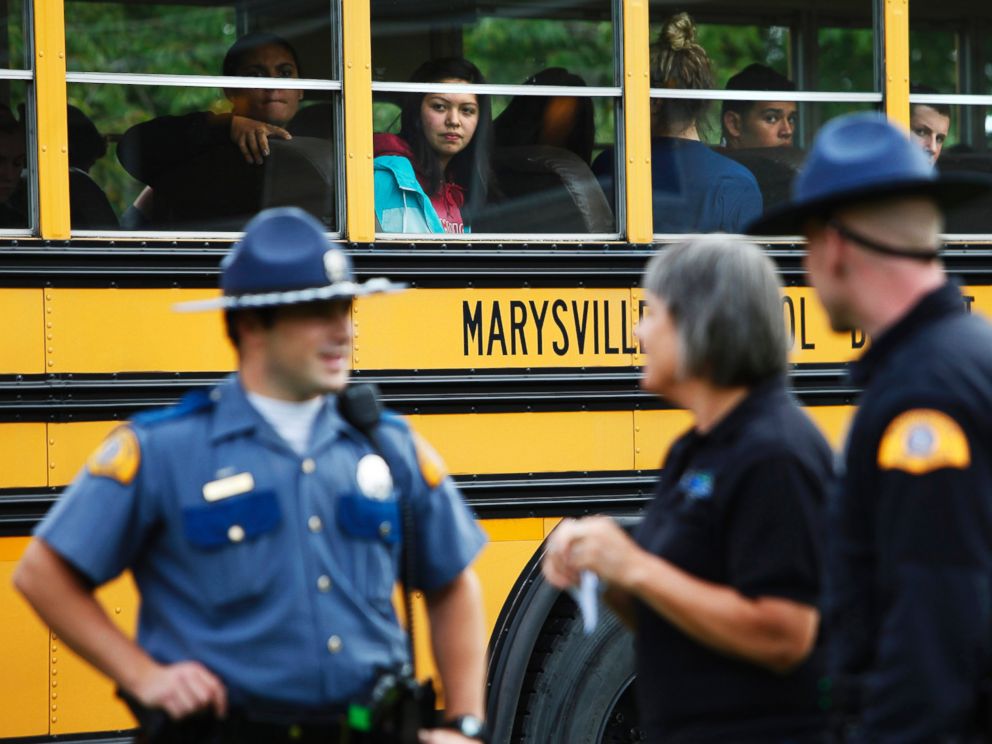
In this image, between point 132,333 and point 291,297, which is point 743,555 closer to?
point 291,297

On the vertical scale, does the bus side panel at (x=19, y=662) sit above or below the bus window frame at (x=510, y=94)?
below

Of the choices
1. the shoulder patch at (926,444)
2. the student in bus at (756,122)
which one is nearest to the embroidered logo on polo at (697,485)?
the shoulder patch at (926,444)

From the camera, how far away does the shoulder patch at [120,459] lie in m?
2.08

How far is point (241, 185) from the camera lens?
3.76 metres

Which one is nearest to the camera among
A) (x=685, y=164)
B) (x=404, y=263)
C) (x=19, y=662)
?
(x=19, y=662)

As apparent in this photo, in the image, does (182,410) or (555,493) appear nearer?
(182,410)

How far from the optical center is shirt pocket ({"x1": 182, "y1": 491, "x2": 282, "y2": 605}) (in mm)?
2072

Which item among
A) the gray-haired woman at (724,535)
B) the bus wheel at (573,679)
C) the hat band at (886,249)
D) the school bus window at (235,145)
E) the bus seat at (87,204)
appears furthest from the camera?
the bus wheel at (573,679)

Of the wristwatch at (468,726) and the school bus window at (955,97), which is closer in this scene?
the wristwatch at (468,726)

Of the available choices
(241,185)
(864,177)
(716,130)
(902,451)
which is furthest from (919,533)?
(716,130)

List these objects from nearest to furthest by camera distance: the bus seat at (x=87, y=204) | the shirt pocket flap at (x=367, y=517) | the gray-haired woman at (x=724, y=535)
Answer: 1. the gray-haired woman at (x=724, y=535)
2. the shirt pocket flap at (x=367, y=517)
3. the bus seat at (x=87, y=204)

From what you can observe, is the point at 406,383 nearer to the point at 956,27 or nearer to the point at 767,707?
the point at 767,707

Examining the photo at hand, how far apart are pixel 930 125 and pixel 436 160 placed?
54.9 inches

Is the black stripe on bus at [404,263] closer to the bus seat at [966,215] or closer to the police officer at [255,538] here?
the bus seat at [966,215]
